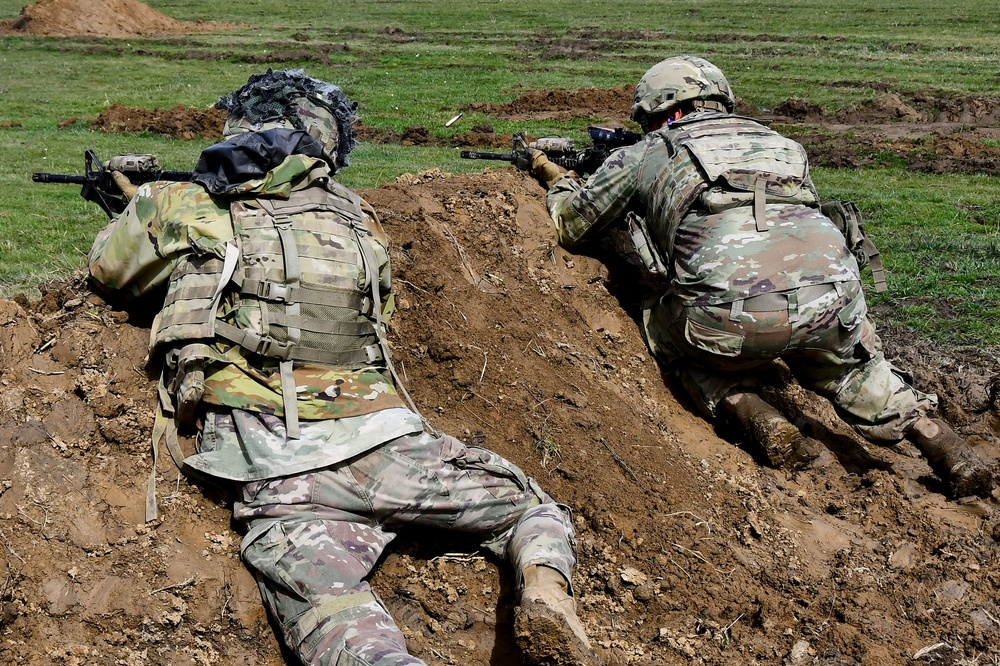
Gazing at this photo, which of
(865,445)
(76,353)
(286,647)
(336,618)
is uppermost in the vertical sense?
(76,353)

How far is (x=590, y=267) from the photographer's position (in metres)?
5.66

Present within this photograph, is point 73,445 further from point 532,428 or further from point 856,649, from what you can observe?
point 856,649

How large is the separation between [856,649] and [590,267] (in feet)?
9.45

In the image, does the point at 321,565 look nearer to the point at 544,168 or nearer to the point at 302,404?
the point at 302,404

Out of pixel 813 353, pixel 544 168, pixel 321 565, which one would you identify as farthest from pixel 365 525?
pixel 544 168

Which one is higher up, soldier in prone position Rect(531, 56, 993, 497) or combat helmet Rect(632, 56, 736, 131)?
combat helmet Rect(632, 56, 736, 131)

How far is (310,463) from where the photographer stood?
3.13m

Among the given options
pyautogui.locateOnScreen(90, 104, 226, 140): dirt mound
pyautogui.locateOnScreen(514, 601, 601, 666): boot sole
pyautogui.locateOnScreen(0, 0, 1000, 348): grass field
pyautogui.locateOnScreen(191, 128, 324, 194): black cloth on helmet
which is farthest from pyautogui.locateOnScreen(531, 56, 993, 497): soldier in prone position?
pyautogui.locateOnScreen(90, 104, 226, 140): dirt mound

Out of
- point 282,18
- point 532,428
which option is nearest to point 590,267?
point 532,428

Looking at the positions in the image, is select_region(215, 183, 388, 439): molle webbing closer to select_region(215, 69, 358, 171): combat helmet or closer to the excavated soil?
select_region(215, 69, 358, 171): combat helmet

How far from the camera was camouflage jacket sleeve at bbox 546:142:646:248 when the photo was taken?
196 inches

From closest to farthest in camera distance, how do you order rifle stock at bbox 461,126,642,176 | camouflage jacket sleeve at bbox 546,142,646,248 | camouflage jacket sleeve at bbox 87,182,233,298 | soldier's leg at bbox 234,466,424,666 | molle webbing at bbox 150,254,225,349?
soldier's leg at bbox 234,466,424,666 → molle webbing at bbox 150,254,225,349 → camouflage jacket sleeve at bbox 87,182,233,298 → camouflage jacket sleeve at bbox 546,142,646,248 → rifle stock at bbox 461,126,642,176

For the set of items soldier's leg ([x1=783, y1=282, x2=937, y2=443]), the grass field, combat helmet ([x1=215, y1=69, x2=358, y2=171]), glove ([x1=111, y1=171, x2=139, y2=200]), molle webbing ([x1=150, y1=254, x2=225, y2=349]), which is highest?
combat helmet ([x1=215, y1=69, x2=358, y2=171])

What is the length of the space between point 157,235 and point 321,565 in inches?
60.0
